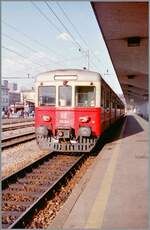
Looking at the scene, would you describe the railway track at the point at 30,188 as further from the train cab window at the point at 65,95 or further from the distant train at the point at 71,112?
the train cab window at the point at 65,95

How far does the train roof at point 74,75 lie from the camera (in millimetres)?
11836

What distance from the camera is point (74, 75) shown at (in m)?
11.9

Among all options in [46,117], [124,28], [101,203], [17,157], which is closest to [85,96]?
[46,117]

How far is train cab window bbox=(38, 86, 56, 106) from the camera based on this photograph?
12.1 m

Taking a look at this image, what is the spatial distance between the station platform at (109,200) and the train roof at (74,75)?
10.1 feet

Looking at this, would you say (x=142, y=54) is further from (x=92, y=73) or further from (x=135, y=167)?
(x=135, y=167)

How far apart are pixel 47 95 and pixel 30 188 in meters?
5.01

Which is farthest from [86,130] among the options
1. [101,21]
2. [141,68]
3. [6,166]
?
[141,68]

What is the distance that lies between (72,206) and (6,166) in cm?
495

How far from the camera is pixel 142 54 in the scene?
18.8m

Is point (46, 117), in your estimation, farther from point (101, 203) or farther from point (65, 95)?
point (101, 203)

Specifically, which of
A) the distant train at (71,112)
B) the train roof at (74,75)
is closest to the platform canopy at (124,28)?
the train roof at (74,75)

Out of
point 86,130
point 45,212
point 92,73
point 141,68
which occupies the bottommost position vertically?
point 45,212

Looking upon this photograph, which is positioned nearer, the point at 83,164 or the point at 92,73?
the point at 83,164
